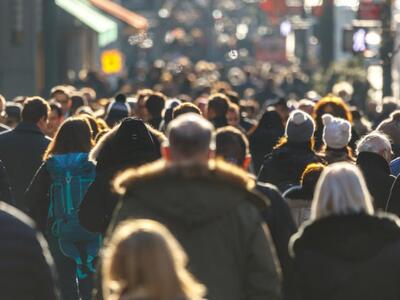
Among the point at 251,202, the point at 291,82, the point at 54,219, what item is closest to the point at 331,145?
the point at 54,219

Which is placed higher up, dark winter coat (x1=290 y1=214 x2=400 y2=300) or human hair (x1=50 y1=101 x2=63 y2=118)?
human hair (x1=50 y1=101 x2=63 y2=118)

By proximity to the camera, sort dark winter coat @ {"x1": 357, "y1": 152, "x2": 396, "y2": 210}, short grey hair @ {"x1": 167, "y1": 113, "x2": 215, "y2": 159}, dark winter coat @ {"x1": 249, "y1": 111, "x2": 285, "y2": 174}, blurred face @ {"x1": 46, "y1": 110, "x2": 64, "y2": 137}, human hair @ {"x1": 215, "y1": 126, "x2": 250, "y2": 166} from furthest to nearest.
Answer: blurred face @ {"x1": 46, "y1": 110, "x2": 64, "y2": 137} < dark winter coat @ {"x1": 249, "y1": 111, "x2": 285, "y2": 174} < dark winter coat @ {"x1": 357, "y1": 152, "x2": 396, "y2": 210} < human hair @ {"x1": 215, "y1": 126, "x2": 250, "y2": 166} < short grey hair @ {"x1": 167, "y1": 113, "x2": 215, "y2": 159}

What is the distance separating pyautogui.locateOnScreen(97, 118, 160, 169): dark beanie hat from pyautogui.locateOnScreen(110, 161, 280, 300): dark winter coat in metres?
3.07

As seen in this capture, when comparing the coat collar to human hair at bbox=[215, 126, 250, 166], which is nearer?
human hair at bbox=[215, 126, 250, 166]

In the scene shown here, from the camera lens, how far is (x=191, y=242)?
7.91 metres

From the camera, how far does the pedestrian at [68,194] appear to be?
40.3ft

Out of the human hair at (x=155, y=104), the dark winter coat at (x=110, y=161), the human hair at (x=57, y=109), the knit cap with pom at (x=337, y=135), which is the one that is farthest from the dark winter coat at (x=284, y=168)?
the human hair at (x=57, y=109)

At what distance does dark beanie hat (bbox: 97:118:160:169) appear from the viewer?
11.1 m

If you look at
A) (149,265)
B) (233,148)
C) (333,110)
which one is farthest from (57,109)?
(149,265)

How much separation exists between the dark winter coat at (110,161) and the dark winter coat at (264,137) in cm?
622

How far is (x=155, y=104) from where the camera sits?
17.8 meters

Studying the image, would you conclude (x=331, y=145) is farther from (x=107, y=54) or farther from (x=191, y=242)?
(x=107, y=54)

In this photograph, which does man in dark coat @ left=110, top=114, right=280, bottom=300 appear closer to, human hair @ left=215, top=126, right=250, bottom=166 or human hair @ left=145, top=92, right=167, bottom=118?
human hair @ left=215, top=126, right=250, bottom=166

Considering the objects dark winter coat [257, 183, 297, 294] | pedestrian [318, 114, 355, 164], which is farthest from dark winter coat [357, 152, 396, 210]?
dark winter coat [257, 183, 297, 294]
